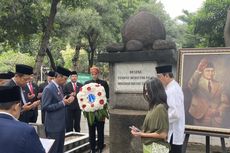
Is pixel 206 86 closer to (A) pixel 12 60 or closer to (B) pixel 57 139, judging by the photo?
(B) pixel 57 139

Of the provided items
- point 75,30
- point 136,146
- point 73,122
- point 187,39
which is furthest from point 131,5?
point 136,146

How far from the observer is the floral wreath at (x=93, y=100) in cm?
768

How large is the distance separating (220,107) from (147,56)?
1.83m

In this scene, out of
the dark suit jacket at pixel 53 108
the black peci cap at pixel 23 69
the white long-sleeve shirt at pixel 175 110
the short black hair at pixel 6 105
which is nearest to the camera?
the short black hair at pixel 6 105

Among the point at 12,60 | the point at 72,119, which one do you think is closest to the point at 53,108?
the point at 72,119

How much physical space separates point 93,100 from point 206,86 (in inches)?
94.6

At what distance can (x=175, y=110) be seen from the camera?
547 centimetres

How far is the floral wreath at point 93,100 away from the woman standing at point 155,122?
3.24 m

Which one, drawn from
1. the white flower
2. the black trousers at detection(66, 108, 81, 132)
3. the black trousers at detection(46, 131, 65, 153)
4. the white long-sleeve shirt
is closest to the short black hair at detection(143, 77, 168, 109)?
the white long-sleeve shirt

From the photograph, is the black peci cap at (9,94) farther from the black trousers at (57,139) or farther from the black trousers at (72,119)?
the black trousers at (72,119)

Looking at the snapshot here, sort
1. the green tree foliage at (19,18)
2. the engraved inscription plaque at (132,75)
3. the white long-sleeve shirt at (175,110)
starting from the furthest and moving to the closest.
Result: the green tree foliage at (19,18)
the engraved inscription plaque at (132,75)
the white long-sleeve shirt at (175,110)

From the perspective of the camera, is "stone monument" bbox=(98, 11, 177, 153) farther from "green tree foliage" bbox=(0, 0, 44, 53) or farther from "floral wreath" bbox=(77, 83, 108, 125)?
"green tree foliage" bbox=(0, 0, 44, 53)

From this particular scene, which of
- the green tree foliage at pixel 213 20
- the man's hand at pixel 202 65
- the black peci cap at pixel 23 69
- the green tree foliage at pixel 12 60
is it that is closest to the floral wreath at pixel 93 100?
the man's hand at pixel 202 65

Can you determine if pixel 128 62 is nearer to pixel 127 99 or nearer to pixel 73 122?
pixel 127 99
